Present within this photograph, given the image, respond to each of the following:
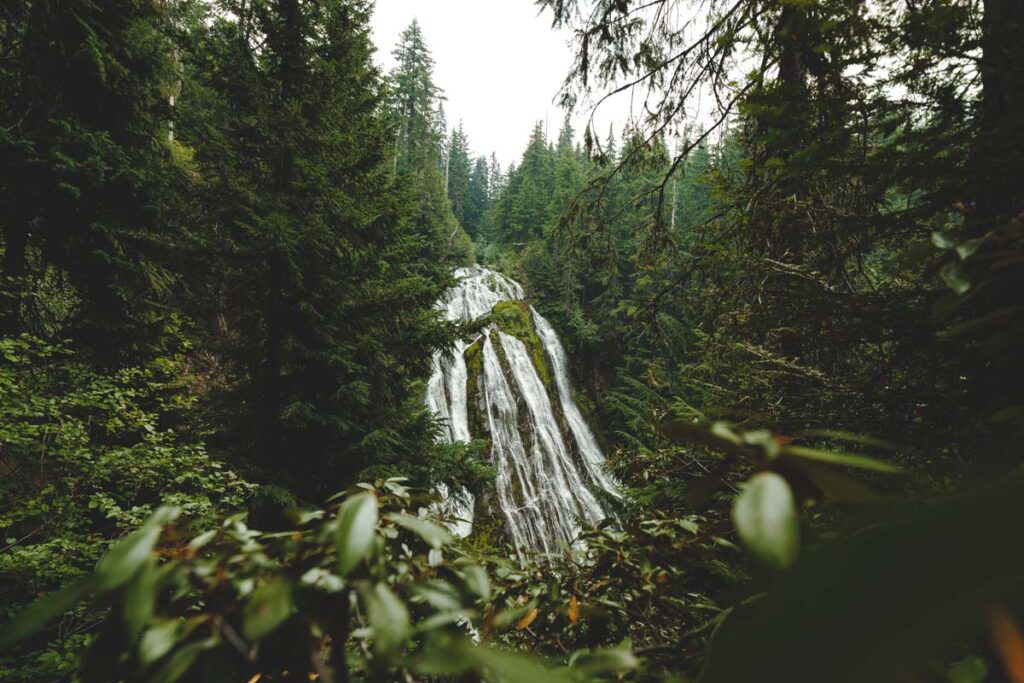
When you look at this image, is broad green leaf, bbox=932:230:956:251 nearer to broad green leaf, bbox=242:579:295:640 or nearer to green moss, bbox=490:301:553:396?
broad green leaf, bbox=242:579:295:640

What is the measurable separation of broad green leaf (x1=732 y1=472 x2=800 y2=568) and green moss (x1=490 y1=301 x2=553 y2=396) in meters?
16.9

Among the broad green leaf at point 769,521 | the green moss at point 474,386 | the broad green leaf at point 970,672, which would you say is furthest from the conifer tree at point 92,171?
the green moss at point 474,386

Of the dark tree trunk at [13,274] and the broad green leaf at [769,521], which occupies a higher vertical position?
the dark tree trunk at [13,274]

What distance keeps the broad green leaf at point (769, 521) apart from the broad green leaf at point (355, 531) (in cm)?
40

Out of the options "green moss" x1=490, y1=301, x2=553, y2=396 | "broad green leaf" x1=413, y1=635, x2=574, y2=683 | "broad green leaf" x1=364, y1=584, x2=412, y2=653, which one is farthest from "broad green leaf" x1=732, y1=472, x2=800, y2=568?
"green moss" x1=490, y1=301, x2=553, y2=396

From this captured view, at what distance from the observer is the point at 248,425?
5973 mm

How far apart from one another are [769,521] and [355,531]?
0.46 m

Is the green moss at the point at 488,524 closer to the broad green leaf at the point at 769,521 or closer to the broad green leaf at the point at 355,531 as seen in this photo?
the broad green leaf at the point at 355,531

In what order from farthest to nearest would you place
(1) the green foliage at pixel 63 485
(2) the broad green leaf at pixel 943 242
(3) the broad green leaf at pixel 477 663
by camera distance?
(1) the green foliage at pixel 63 485 → (2) the broad green leaf at pixel 943 242 → (3) the broad green leaf at pixel 477 663

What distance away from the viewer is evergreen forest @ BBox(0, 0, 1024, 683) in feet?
1.52

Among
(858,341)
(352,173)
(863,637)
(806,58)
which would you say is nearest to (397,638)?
(863,637)

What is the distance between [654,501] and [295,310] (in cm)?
509

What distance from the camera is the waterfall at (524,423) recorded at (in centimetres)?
1256

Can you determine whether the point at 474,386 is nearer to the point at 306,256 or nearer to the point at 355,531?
the point at 306,256
